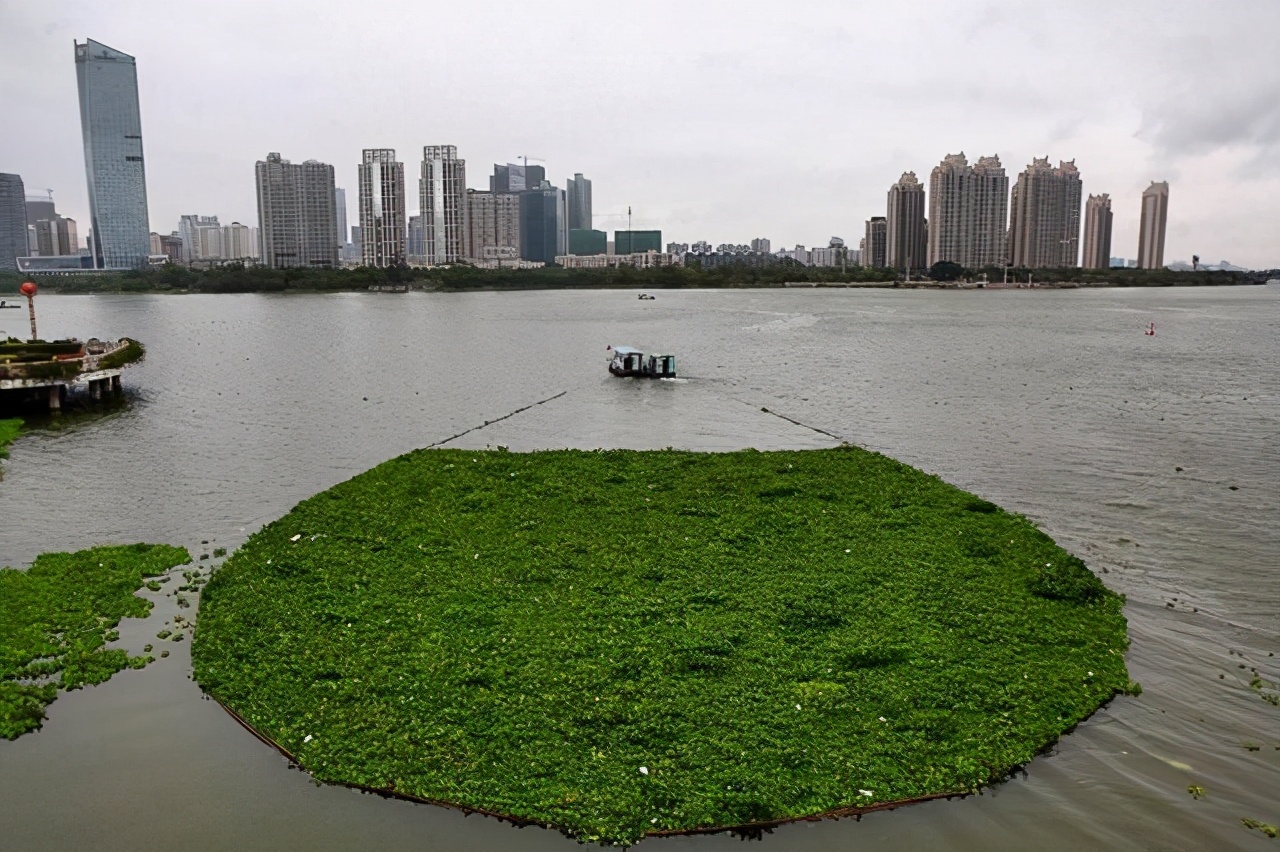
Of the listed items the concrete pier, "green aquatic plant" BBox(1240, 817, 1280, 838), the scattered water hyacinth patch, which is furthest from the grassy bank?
the concrete pier

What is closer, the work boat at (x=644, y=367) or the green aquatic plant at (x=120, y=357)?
the green aquatic plant at (x=120, y=357)

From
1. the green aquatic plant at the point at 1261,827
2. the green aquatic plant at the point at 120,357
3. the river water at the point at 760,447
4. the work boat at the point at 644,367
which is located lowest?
the green aquatic plant at the point at 1261,827

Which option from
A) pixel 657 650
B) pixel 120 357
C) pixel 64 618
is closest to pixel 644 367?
pixel 120 357

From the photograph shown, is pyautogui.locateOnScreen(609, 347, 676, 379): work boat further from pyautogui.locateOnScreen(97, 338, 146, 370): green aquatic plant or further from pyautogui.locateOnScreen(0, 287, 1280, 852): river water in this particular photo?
pyautogui.locateOnScreen(97, 338, 146, 370): green aquatic plant

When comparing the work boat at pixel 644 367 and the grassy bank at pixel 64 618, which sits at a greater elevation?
the work boat at pixel 644 367

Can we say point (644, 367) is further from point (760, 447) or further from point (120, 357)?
point (120, 357)

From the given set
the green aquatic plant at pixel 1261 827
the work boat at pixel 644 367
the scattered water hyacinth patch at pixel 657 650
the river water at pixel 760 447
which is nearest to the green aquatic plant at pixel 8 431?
the river water at pixel 760 447

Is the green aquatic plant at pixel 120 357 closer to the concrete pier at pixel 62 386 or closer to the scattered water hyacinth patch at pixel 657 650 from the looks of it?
the concrete pier at pixel 62 386
